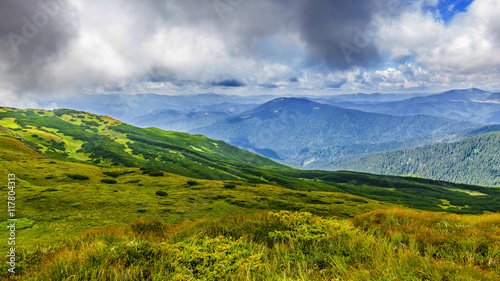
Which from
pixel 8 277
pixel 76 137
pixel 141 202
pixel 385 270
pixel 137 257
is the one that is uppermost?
pixel 76 137

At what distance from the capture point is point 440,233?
7160 millimetres

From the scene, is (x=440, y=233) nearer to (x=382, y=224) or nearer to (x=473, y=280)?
(x=382, y=224)

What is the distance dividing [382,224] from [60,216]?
18791 mm

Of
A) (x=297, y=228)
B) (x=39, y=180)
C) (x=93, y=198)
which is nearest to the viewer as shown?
(x=297, y=228)

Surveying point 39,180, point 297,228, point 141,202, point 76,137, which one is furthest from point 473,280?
point 76,137

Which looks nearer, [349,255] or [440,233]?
[349,255]

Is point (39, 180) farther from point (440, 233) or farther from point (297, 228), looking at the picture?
point (440, 233)

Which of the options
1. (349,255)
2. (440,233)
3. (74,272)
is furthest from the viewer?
(440,233)

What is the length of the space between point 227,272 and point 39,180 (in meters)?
30.2

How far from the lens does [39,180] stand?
24578mm

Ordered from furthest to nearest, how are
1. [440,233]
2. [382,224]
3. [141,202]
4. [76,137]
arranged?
[76,137]
[141,202]
[382,224]
[440,233]

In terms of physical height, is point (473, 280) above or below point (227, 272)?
above

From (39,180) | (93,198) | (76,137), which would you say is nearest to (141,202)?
(93,198)

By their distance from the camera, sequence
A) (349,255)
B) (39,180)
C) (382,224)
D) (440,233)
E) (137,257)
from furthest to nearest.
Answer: (39,180) < (382,224) < (440,233) < (349,255) < (137,257)
